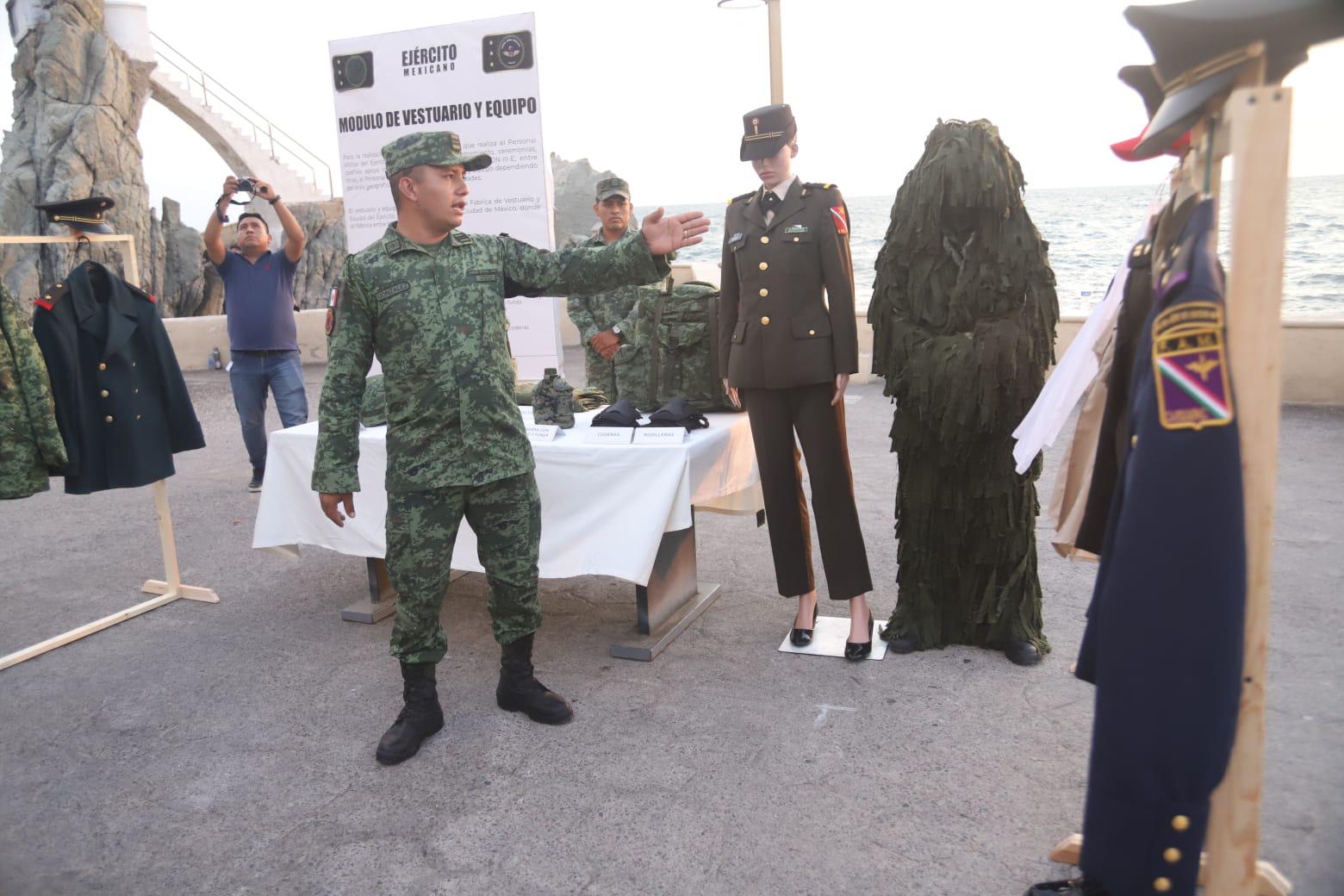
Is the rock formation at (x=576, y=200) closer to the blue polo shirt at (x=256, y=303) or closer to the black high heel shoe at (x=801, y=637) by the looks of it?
the blue polo shirt at (x=256, y=303)

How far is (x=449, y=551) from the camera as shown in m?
3.03

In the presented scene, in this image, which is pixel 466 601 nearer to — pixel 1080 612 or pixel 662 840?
pixel 662 840

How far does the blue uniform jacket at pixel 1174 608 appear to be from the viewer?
1.40 metres

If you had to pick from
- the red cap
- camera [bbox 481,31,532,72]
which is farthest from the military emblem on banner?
camera [bbox 481,31,532,72]

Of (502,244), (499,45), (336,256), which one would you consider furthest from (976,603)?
(336,256)

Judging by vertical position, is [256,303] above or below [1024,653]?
above

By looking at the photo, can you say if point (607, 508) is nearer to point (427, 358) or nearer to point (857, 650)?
point (427, 358)

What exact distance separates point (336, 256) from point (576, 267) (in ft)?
90.8

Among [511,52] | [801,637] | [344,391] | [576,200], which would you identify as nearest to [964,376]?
[801,637]

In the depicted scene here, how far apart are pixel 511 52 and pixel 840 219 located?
2698mm

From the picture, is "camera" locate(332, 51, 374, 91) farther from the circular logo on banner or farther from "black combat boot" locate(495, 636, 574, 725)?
"black combat boot" locate(495, 636, 574, 725)

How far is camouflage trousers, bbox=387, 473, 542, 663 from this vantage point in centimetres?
296

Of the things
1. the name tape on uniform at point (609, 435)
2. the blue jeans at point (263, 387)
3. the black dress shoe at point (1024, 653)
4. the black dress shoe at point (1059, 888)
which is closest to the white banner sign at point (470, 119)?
the blue jeans at point (263, 387)

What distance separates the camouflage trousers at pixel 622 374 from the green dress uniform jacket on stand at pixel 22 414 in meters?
2.39
